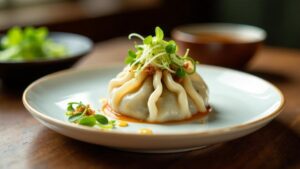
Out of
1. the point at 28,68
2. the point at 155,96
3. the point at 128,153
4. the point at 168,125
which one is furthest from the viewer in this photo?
the point at 28,68

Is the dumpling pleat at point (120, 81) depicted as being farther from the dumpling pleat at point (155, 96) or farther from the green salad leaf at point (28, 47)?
the green salad leaf at point (28, 47)

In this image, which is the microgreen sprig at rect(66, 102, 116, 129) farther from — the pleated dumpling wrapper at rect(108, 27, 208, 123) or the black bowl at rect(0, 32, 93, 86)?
the black bowl at rect(0, 32, 93, 86)

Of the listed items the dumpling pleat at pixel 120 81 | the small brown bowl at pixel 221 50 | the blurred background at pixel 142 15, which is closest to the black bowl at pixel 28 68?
the dumpling pleat at pixel 120 81

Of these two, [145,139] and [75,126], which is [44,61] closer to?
[75,126]

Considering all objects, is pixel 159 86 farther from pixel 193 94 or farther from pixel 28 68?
pixel 28 68

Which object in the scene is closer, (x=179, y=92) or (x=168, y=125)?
(x=168, y=125)

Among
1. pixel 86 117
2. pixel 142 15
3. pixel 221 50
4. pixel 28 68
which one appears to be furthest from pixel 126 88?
pixel 142 15

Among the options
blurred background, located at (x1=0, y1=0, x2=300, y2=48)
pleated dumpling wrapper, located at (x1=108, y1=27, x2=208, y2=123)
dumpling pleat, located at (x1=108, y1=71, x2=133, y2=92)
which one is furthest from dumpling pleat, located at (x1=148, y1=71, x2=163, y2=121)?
blurred background, located at (x1=0, y1=0, x2=300, y2=48)
